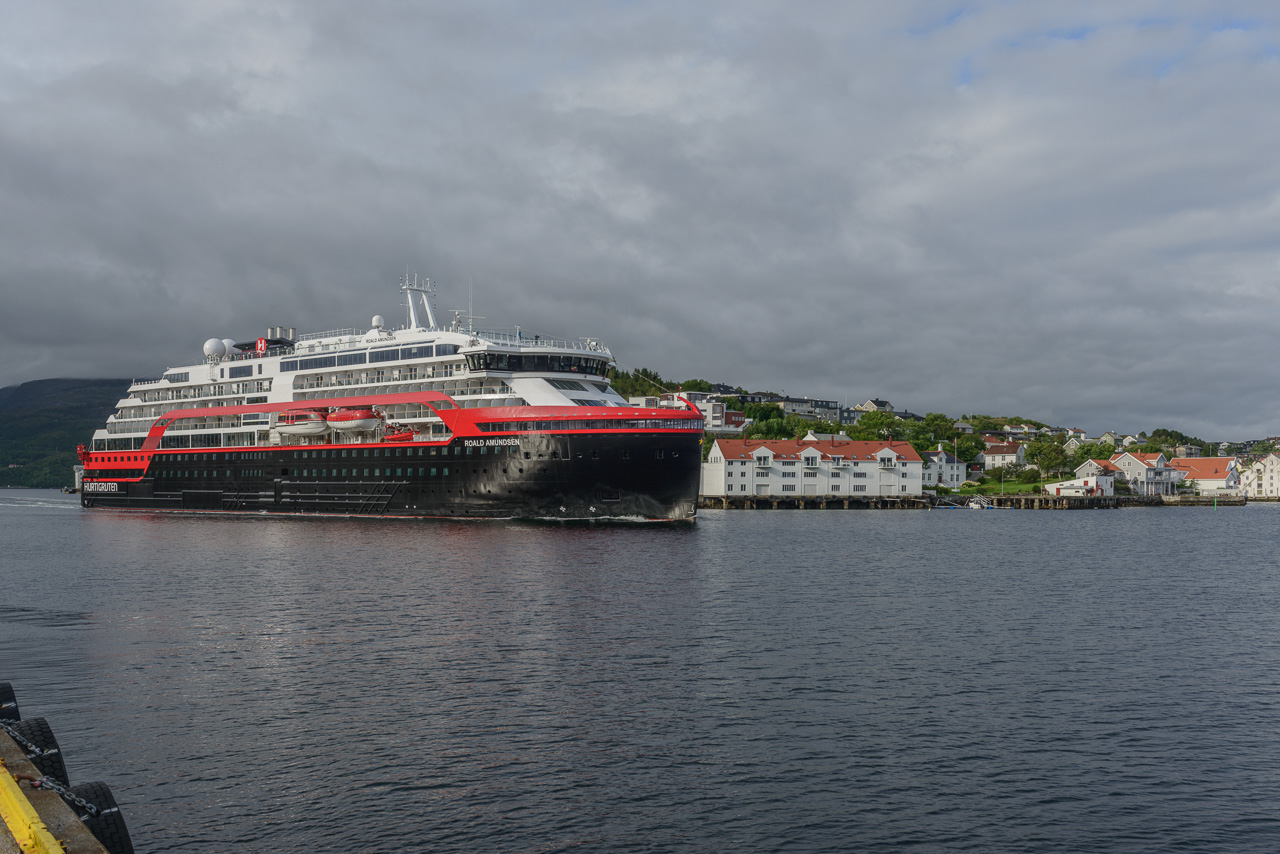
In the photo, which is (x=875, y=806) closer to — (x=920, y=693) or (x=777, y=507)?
(x=920, y=693)

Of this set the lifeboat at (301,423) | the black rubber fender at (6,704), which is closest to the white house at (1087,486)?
the lifeboat at (301,423)

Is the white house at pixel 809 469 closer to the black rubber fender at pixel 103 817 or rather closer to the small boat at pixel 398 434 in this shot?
the small boat at pixel 398 434

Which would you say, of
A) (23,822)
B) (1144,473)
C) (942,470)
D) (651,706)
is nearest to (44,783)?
(23,822)

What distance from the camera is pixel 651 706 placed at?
2167cm

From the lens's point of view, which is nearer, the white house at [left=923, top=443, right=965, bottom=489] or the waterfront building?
the white house at [left=923, top=443, right=965, bottom=489]

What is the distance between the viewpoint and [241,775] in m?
17.1

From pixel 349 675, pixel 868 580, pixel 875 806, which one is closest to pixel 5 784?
pixel 875 806

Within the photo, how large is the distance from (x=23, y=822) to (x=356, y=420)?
69.5m

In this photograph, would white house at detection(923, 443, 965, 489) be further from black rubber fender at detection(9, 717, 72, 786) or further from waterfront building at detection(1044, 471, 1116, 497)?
black rubber fender at detection(9, 717, 72, 786)

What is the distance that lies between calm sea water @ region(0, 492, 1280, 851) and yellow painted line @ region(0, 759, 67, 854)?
6.03m

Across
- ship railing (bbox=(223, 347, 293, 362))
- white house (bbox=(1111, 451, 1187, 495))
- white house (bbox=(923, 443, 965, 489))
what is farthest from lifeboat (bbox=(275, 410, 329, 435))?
white house (bbox=(1111, 451, 1187, 495))

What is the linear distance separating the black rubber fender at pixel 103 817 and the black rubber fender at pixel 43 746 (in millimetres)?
1296

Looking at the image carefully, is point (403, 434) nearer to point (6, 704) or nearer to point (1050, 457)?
point (6, 704)

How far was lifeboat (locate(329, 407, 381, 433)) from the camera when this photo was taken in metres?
75.4
